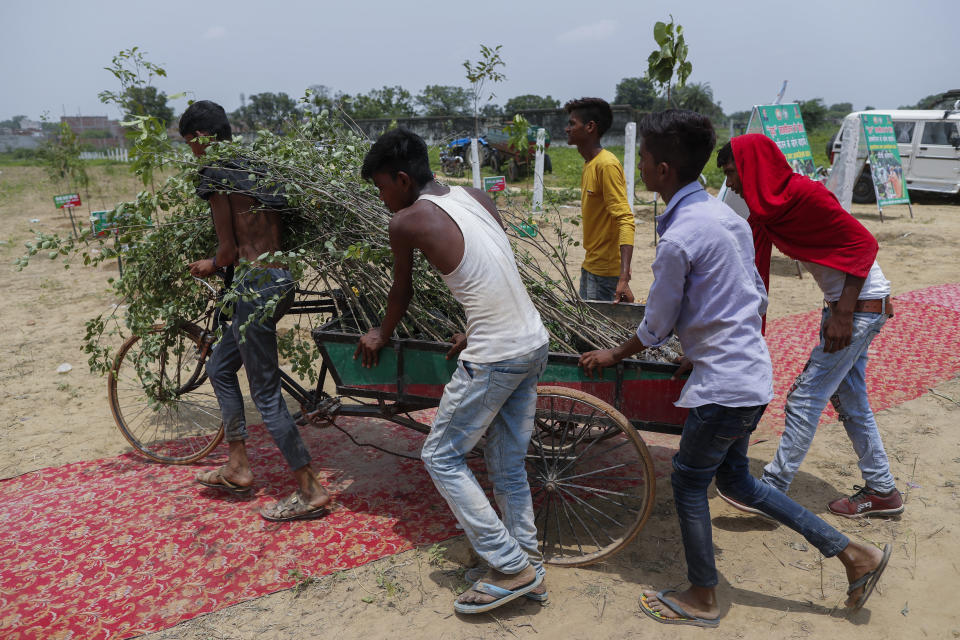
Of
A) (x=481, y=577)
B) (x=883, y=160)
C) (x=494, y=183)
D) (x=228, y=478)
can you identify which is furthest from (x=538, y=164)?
Result: (x=883, y=160)

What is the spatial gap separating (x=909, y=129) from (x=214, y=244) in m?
14.5

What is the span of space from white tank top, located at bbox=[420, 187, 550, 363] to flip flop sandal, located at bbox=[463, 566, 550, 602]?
0.91 meters

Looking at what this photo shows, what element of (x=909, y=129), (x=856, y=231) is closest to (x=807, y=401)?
(x=856, y=231)

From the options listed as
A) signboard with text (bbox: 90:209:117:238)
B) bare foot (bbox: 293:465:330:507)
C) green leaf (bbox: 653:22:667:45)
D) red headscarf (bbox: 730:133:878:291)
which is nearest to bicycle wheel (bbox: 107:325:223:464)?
signboard with text (bbox: 90:209:117:238)

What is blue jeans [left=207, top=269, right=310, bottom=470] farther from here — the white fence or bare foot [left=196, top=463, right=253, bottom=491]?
the white fence

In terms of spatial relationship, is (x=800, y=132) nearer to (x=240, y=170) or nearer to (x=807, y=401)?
(x=807, y=401)

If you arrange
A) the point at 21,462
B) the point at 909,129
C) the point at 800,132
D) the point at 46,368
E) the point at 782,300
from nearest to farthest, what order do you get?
the point at 21,462
the point at 46,368
the point at 782,300
the point at 800,132
the point at 909,129

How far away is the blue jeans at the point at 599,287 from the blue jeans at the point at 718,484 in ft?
5.71

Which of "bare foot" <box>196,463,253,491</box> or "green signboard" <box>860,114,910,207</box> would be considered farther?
"green signboard" <box>860,114,910,207</box>

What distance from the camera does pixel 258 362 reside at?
306 cm

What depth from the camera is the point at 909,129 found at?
1327 cm

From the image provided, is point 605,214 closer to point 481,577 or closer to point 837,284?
point 837,284

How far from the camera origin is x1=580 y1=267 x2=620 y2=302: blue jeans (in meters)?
4.05

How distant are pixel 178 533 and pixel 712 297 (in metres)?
2.63
